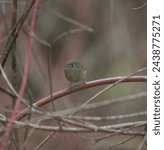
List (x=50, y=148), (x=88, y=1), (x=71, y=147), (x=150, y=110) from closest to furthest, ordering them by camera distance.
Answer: (x=150, y=110) < (x=71, y=147) < (x=50, y=148) < (x=88, y=1)

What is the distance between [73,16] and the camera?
257 inches

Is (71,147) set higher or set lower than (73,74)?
lower

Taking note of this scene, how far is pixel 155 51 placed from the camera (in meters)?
2.53

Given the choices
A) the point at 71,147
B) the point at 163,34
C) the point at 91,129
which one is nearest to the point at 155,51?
the point at 163,34

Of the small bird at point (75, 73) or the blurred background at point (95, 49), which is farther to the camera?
the blurred background at point (95, 49)

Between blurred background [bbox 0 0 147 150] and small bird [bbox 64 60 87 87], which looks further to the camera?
blurred background [bbox 0 0 147 150]

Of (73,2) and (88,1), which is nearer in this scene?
(88,1)

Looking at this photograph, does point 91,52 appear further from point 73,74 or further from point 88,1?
point 73,74

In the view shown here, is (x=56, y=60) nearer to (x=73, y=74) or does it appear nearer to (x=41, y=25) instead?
(x=41, y=25)

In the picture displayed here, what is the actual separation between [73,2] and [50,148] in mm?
2558

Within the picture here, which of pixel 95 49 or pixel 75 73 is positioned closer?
pixel 75 73

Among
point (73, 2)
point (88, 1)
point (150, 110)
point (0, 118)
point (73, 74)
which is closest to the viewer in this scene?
point (0, 118)

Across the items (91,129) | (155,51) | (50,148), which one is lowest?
(50,148)

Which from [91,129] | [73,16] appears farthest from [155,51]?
[73,16]
